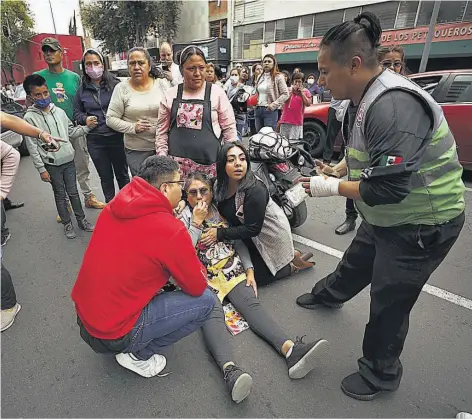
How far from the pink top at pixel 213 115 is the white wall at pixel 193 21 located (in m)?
24.7

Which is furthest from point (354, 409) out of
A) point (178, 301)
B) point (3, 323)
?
point (3, 323)

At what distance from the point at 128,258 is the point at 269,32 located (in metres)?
20.7

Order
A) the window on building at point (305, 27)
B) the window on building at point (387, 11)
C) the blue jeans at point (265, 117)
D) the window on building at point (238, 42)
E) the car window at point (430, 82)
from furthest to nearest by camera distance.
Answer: the window on building at point (238, 42)
the window on building at point (305, 27)
the window on building at point (387, 11)
the blue jeans at point (265, 117)
the car window at point (430, 82)

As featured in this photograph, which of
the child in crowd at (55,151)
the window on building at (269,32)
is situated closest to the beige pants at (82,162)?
the child in crowd at (55,151)

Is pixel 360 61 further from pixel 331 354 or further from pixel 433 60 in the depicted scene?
pixel 433 60

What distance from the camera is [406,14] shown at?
13.6 metres

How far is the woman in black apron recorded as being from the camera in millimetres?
2664

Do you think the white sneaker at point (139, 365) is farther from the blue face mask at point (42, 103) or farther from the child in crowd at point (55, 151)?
the blue face mask at point (42, 103)

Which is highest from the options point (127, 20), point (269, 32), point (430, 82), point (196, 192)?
point (127, 20)

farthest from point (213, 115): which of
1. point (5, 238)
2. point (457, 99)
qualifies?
point (457, 99)

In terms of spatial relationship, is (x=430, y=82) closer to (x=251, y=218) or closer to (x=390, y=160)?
(x=251, y=218)

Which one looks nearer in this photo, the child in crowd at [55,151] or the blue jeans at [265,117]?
the child in crowd at [55,151]

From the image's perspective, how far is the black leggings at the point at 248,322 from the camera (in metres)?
1.93

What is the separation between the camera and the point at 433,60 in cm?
1343
